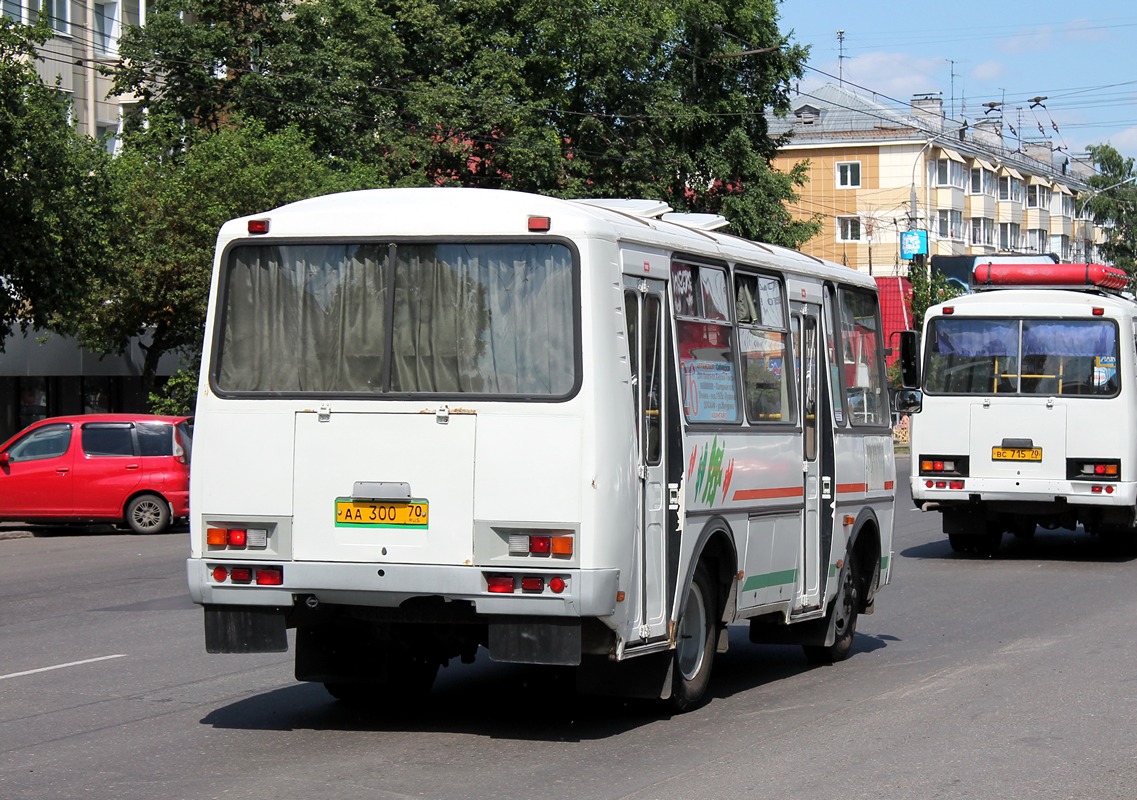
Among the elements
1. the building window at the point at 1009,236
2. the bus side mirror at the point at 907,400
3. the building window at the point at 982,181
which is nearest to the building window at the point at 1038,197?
the building window at the point at 1009,236

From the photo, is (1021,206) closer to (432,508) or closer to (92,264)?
(92,264)

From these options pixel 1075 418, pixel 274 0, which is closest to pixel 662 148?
pixel 274 0

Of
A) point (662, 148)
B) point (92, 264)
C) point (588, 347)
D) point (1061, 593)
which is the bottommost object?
point (1061, 593)

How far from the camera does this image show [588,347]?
26.4 feet

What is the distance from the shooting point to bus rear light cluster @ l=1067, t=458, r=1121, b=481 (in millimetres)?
19250

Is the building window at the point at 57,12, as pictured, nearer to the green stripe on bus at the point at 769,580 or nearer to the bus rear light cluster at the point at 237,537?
the green stripe on bus at the point at 769,580

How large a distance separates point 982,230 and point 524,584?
84.9 meters

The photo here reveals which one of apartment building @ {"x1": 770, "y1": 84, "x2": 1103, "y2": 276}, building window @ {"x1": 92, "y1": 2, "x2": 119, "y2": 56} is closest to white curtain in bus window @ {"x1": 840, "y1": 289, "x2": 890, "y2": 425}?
building window @ {"x1": 92, "y1": 2, "x2": 119, "y2": 56}

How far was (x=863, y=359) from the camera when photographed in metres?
12.5

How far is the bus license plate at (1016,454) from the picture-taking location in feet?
64.1

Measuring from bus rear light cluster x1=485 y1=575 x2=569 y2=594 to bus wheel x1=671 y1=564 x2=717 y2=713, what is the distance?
143 cm

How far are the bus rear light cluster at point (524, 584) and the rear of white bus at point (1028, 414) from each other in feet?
41.7

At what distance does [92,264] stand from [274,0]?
19.4 m

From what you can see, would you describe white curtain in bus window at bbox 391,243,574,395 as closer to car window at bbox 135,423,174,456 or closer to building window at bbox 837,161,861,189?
car window at bbox 135,423,174,456
